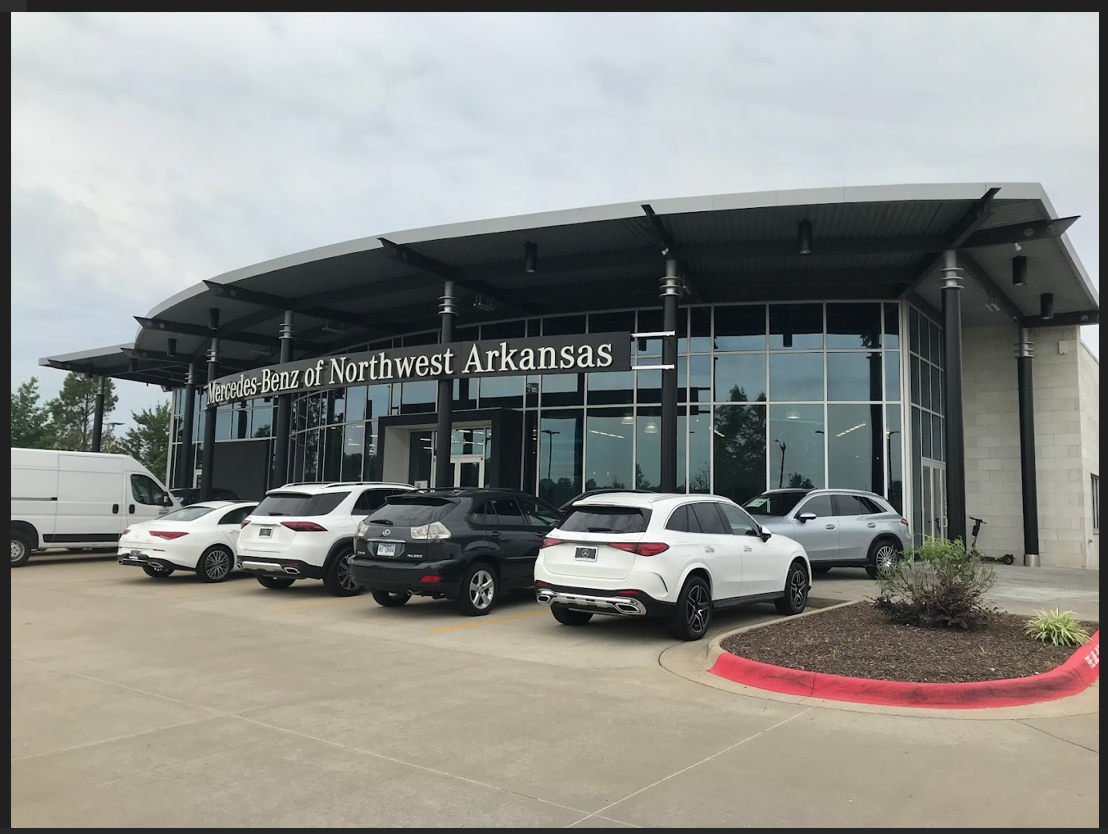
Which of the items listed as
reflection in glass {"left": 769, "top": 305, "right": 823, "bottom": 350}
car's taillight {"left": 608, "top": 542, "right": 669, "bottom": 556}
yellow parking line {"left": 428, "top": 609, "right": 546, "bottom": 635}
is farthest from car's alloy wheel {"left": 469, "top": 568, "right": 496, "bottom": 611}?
reflection in glass {"left": 769, "top": 305, "right": 823, "bottom": 350}

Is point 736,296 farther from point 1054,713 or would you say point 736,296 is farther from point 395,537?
point 1054,713

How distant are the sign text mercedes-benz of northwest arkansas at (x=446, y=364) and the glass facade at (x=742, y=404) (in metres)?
4.41

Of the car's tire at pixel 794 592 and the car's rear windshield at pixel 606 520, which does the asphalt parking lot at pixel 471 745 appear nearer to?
the car's rear windshield at pixel 606 520

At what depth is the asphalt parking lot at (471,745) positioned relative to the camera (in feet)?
14.5

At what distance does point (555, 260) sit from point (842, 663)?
43.7ft

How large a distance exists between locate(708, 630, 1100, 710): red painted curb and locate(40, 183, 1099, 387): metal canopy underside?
10181mm

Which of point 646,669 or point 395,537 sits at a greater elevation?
point 395,537

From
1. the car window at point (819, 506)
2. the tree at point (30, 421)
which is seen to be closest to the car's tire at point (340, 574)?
the car window at point (819, 506)

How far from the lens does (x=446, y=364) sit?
760 inches

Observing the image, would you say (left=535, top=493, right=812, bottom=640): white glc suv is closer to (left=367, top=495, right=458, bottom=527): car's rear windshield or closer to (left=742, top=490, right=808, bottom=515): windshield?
(left=367, top=495, right=458, bottom=527): car's rear windshield

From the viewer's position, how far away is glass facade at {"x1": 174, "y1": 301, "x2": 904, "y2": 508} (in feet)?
66.3

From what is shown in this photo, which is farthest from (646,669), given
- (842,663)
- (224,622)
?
(224,622)

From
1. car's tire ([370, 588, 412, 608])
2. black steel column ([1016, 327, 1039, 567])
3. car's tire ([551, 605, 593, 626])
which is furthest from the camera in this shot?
black steel column ([1016, 327, 1039, 567])

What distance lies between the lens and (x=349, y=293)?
22.8m
